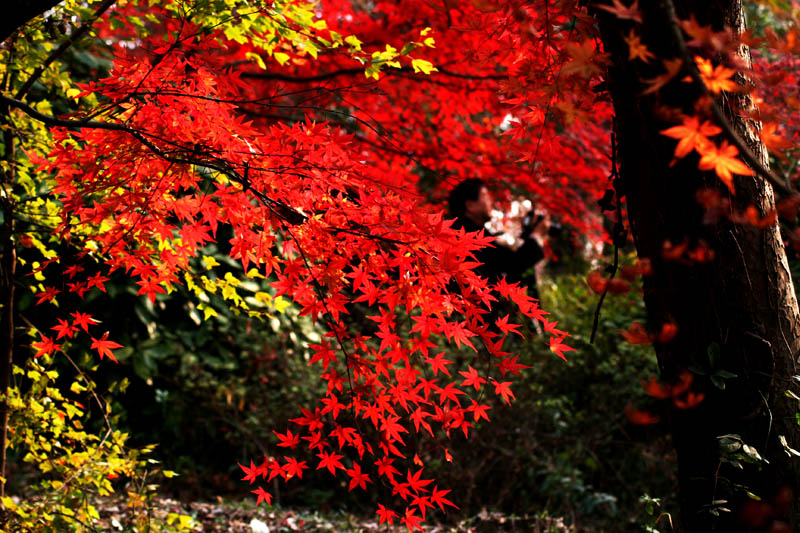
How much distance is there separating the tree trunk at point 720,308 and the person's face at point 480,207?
486 cm

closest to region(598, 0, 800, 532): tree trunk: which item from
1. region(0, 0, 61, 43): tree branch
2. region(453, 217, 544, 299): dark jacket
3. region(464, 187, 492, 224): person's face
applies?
region(0, 0, 61, 43): tree branch

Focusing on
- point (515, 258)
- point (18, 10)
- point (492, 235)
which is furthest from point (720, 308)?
point (515, 258)

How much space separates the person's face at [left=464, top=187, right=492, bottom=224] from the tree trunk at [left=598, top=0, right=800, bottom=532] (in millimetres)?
4863

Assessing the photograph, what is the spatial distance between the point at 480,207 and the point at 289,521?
3817 mm

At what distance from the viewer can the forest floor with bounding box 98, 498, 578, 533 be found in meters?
4.47

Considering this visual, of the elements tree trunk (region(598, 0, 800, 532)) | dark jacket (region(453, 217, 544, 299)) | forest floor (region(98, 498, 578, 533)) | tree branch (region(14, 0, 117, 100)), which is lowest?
forest floor (region(98, 498, 578, 533))

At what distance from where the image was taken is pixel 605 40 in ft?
6.08

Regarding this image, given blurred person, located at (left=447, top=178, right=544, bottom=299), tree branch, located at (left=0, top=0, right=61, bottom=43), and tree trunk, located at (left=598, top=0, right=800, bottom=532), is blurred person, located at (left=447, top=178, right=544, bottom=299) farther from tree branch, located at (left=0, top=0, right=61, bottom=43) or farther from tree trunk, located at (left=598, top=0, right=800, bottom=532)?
tree branch, located at (left=0, top=0, right=61, bottom=43)

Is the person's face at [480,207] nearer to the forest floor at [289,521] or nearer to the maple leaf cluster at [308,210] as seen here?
the forest floor at [289,521]

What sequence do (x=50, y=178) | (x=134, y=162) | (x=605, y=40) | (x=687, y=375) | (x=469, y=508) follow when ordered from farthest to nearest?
(x=469, y=508)
(x=50, y=178)
(x=134, y=162)
(x=605, y=40)
(x=687, y=375)

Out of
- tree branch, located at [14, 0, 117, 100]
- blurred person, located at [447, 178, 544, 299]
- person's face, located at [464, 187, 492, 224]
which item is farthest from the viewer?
blurred person, located at [447, 178, 544, 299]

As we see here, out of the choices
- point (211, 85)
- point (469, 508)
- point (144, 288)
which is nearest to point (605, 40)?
point (211, 85)

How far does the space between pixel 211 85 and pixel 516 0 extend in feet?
3.96

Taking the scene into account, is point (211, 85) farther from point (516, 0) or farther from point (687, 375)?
point (687, 375)
